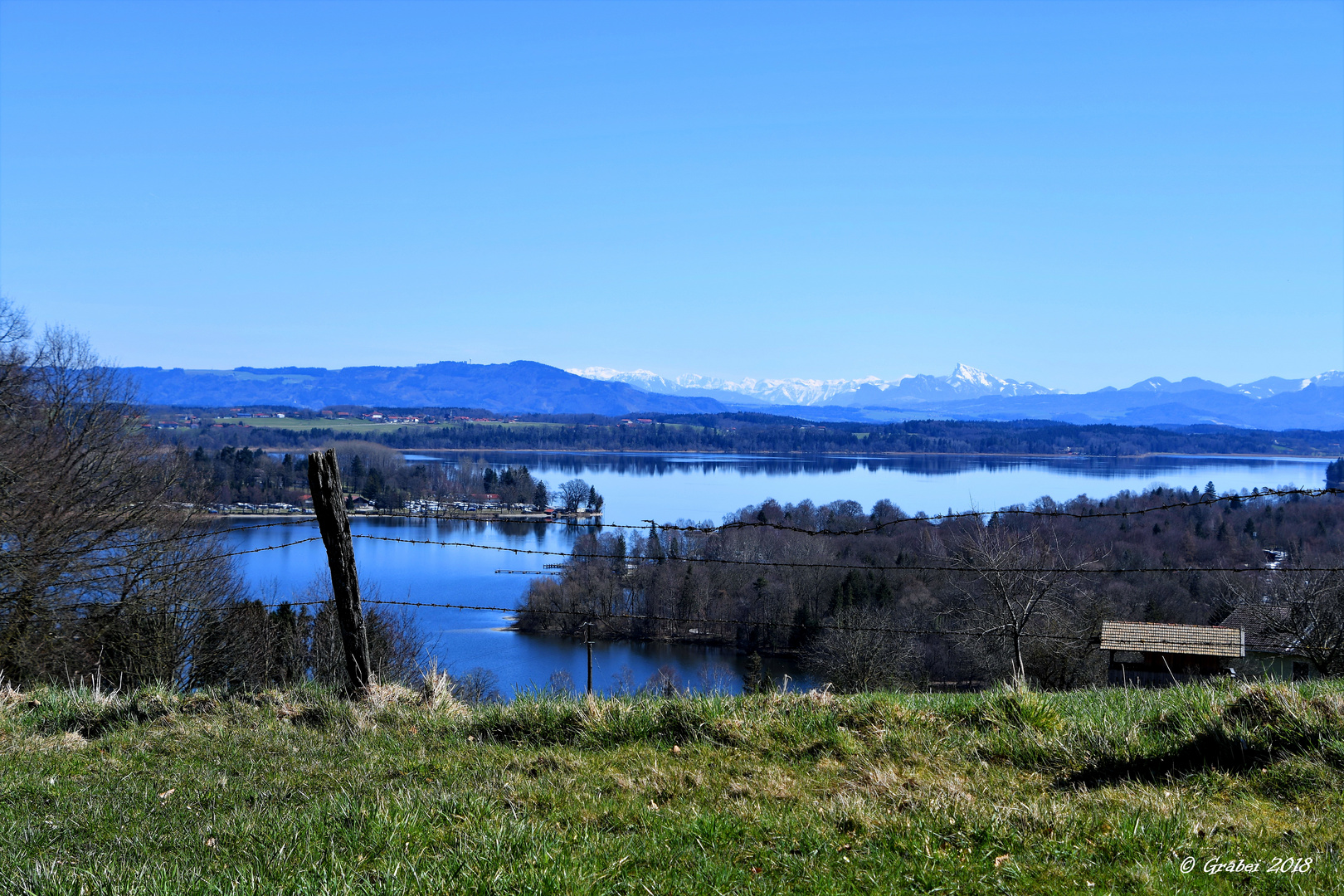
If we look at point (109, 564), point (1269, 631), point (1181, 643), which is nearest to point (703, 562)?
point (1181, 643)

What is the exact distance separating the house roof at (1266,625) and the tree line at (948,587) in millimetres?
490

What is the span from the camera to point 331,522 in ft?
25.2

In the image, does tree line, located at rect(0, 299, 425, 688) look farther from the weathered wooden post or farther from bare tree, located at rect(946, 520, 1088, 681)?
bare tree, located at rect(946, 520, 1088, 681)

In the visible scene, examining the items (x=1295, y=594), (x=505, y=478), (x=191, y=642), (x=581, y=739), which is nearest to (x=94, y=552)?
(x=191, y=642)

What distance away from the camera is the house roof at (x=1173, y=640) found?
42.8ft

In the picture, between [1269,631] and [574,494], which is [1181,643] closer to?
[1269,631]

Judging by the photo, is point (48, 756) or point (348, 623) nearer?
point (48, 756)

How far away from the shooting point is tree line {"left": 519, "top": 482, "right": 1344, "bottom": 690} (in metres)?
28.0

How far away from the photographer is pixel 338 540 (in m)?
7.69

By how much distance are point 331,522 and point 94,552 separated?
22699 mm

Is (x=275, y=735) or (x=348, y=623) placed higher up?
(x=348, y=623)

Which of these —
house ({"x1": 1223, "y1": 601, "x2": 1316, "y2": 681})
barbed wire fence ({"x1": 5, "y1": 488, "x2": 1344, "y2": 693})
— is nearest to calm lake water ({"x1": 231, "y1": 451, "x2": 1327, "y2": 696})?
barbed wire fence ({"x1": 5, "y1": 488, "x2": 1344, "y2": 693})

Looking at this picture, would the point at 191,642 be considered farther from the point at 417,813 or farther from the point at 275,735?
the point at 417,813

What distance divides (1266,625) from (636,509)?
66721mm
